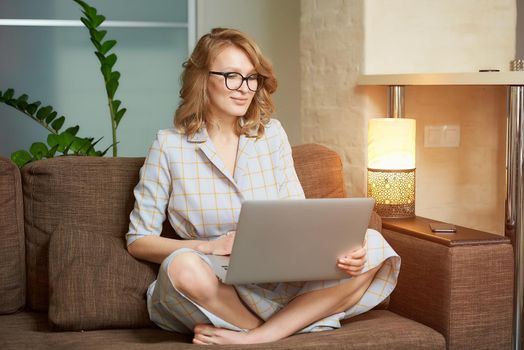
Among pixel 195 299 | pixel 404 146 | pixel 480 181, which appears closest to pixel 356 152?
pixel 404 146

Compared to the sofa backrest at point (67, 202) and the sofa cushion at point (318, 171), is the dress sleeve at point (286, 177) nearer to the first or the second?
the sofa cushion at point (318, 171)

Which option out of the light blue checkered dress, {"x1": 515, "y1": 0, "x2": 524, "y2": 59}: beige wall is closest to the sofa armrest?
the light blue checkered dress

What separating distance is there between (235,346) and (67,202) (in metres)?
0.69

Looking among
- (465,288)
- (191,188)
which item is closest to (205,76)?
(191,188)

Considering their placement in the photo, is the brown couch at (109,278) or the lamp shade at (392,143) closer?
the brown couch at (109,278)

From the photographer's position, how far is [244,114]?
2732mm

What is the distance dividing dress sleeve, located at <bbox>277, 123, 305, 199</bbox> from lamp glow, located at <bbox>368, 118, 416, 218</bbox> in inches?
19.0

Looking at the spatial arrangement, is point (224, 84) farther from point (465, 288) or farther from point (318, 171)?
point (465, 288)

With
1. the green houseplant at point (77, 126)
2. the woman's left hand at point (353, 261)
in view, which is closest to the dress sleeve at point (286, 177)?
the woman's left hand at point (353, 261)

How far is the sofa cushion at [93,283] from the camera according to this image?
2.42 meters

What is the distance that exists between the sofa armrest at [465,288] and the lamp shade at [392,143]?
0.55 metres

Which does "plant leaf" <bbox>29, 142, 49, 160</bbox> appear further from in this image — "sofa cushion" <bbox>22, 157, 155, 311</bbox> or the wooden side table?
the wooden side table

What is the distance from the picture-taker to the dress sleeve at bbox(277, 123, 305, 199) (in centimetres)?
268

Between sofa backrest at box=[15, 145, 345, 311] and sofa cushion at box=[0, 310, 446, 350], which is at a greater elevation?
sofa backrest at box=[15, 145, 345, 311]
